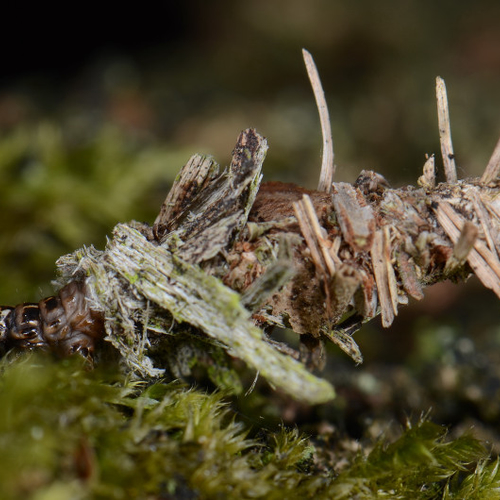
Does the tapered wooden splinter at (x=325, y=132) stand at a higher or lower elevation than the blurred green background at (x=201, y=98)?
lower

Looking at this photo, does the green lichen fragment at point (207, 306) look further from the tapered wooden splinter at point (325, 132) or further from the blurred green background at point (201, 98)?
the blurred green background at point (201, 98)

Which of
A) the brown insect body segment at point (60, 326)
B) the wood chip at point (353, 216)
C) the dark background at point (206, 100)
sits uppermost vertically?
the dark background at point (206, 100)

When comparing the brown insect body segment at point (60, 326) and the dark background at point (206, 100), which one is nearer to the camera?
the brown insect body segment at point (60, 326)

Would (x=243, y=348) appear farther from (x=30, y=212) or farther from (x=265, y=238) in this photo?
(x=30, y=212)

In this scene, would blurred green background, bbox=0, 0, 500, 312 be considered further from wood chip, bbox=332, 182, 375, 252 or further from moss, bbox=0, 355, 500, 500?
wood chip, bbox=332, 182, 375, 252

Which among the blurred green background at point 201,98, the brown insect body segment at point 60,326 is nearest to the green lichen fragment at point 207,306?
the brown insect body segment at point 60,326

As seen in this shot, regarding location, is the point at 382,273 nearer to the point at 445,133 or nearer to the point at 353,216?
the point at 353,216

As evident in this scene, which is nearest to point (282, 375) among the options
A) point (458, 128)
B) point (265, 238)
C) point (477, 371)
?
point (265, 238)

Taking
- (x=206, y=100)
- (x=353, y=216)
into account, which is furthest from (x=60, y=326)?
(x=206, y=100)
